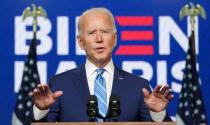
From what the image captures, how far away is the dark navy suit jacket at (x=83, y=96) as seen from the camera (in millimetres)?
3180

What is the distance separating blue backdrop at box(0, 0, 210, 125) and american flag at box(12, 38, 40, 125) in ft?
1.74

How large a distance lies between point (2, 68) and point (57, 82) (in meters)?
1.00

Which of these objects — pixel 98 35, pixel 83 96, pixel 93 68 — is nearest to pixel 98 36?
pixel 98 35

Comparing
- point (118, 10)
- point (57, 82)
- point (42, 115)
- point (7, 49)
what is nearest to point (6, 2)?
point (7, 49)

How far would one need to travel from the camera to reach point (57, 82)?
10.9 ft

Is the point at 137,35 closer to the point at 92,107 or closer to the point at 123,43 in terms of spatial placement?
the point at 123,43

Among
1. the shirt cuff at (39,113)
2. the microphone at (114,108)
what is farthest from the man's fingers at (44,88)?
the microphone at (114,108)

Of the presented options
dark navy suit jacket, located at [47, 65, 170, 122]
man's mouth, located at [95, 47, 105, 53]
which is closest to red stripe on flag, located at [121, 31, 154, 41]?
dark navy suit jacket, located at [47, 65, 170, 122]

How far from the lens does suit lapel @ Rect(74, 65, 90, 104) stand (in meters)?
3.26

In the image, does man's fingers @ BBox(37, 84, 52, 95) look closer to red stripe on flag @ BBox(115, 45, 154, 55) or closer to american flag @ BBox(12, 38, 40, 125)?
american flag @ BBox(12, 38, 40, 125)

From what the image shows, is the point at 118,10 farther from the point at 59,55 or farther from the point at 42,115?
the point at 42,115

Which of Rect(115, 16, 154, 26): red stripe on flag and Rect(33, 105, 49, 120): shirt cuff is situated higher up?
Rect(115, 16, 154, 26): red stripe on flag

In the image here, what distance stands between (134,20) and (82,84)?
1.03 meters

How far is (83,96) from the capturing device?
325cm
